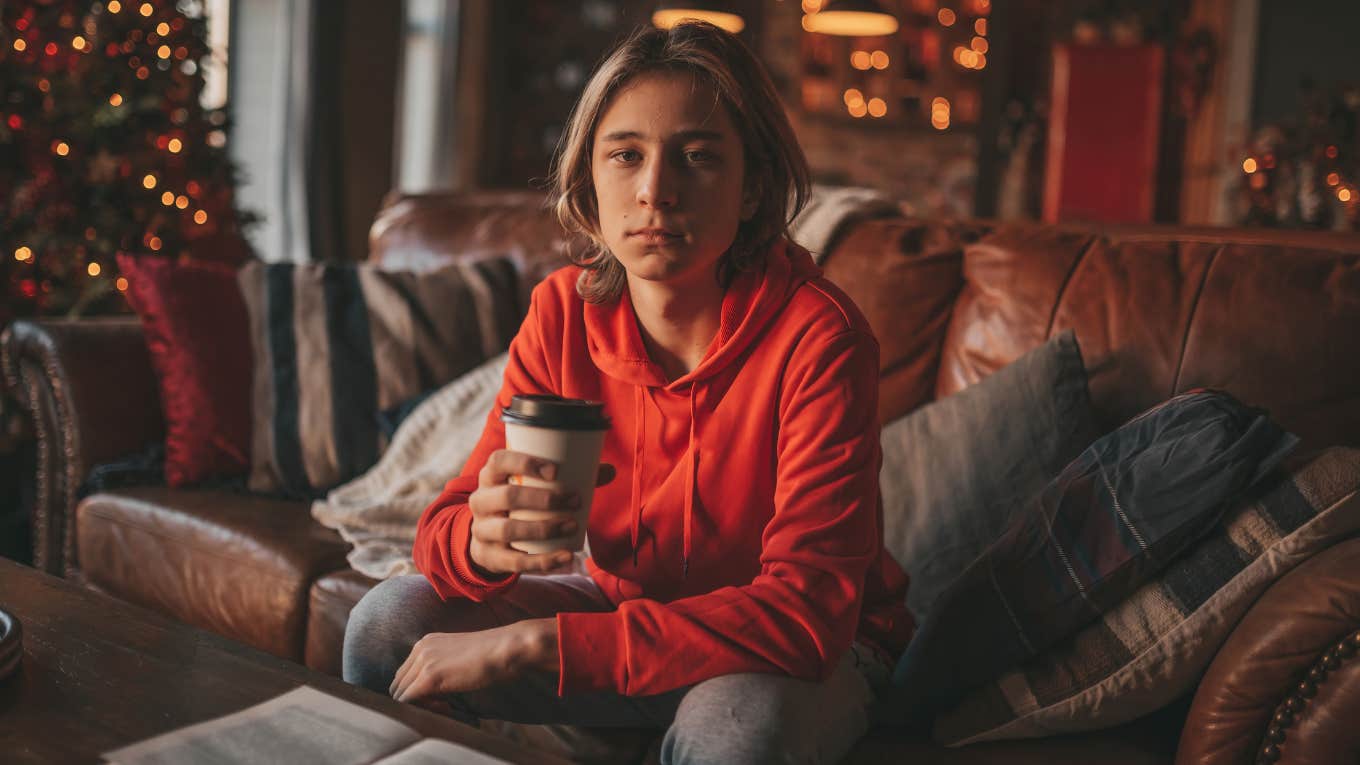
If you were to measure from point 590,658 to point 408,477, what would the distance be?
1088mm

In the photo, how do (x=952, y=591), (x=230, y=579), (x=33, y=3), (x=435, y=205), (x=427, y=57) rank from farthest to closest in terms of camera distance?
(x=427, y=57)
(x=33, y=3)
(x=435, y=205)
(x=230, y=579)
(x=952, y=591)

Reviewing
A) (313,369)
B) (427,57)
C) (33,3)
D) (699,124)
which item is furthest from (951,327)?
(427,57)

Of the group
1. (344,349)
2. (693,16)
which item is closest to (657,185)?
(344,349)

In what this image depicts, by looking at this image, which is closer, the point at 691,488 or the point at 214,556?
the point at 691,488

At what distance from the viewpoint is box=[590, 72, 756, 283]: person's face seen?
48.3 inches

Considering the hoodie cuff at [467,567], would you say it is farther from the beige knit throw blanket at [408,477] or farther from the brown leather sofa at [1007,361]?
the beige knit throw blanket at [408,477]

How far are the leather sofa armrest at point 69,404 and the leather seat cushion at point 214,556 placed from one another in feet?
0.26

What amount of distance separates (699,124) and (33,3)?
2767 mm

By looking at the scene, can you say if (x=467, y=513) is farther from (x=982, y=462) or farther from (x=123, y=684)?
(x=982, y=462)

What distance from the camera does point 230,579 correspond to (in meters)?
1.92

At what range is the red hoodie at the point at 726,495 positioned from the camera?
1.12m

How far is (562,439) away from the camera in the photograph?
972mm

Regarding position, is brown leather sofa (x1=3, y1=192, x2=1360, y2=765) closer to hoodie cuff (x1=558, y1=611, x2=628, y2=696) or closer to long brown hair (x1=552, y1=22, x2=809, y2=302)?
hoodie cuff (x1=558, y1=611, x2=628, y2=696)

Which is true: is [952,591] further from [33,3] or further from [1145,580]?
[33,3]
